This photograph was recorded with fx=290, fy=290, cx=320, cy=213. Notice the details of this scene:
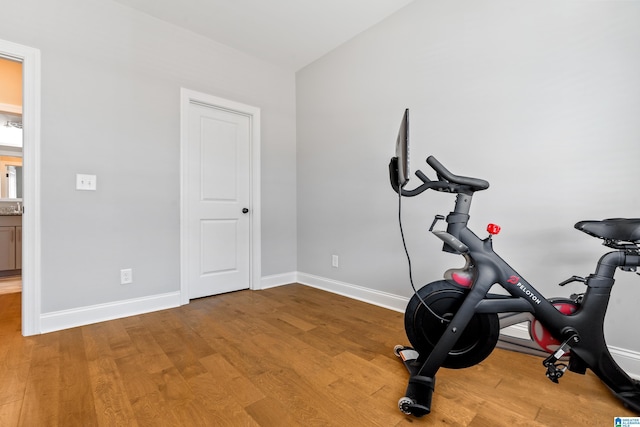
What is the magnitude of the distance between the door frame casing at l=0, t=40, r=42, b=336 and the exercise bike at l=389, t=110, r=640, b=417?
8.42 feet

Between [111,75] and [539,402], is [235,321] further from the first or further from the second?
[111,75]

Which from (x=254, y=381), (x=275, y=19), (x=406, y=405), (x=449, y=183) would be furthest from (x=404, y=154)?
(x=275, y=19)

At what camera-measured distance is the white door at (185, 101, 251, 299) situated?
2.94m

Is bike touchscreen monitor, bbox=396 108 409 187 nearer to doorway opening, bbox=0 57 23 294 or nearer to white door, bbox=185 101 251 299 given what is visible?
white door, bbox=185 101 251 299

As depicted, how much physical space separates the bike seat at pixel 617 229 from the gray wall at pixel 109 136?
3.02 meters

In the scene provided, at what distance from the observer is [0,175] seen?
14.5ft

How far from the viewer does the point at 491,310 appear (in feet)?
4.63

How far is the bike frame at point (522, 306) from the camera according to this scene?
135 cm

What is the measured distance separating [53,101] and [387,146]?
107 inches

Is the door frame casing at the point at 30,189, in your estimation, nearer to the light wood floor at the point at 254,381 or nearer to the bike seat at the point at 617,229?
the light wood floor at the point at 254,381

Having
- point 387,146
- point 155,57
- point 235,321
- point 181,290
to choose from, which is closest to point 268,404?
point 235,321

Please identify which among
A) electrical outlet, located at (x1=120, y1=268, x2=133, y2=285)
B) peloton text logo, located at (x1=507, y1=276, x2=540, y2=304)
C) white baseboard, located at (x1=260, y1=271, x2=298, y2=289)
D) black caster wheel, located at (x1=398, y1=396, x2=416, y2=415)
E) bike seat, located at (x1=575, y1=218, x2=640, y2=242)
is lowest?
black caster wheel, located at (x1=398, y1=396, x2=416, y2=415)

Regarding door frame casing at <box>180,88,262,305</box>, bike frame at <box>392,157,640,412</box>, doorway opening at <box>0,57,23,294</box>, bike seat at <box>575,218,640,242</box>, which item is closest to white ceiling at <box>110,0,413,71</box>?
door frame casing at <box>180,88,262,305</box>

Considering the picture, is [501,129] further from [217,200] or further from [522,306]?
[217,200]
